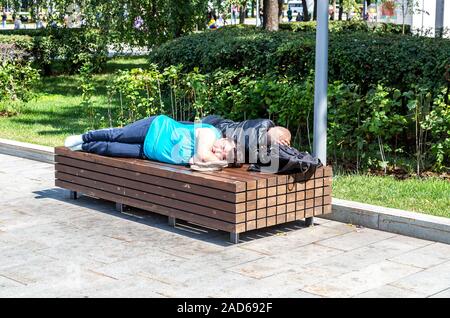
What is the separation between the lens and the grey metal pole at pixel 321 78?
7.39 meters

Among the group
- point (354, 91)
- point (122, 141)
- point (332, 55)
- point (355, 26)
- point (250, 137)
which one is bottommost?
point (122, 141)

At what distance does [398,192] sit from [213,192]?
2.19 metres

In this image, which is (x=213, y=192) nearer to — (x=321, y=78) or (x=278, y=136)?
(x=278, y=136)

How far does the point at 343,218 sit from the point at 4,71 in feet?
27.7

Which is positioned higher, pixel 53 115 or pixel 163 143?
pixel 163 143

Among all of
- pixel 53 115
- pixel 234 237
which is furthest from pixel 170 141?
pixel 53 115

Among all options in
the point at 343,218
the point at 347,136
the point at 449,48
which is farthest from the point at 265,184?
the point at 449,48

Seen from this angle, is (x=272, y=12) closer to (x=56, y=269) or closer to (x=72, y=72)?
(x=72, y=72)

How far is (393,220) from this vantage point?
22.4ft

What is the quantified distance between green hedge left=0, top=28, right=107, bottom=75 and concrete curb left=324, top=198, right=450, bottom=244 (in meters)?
12.7

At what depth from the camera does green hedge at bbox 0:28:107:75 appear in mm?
19109

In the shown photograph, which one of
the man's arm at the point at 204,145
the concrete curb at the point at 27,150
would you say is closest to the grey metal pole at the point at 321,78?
the man's arm at the point at 204,145

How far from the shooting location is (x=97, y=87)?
16984mm
